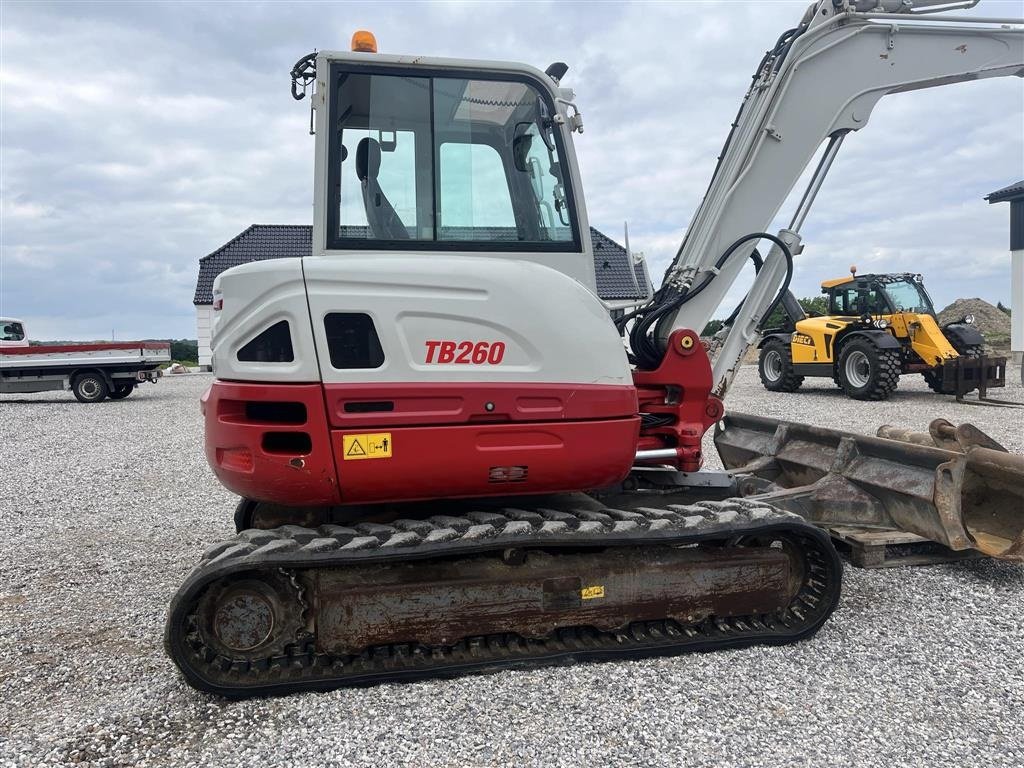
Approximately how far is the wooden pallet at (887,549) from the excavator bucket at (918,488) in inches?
2.3

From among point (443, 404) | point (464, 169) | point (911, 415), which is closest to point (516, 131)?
point (464, 169)

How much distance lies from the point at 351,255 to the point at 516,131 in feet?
3.67

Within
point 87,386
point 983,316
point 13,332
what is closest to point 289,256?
point 87,386

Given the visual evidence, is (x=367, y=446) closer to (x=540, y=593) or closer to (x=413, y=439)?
(x=413, y=439)

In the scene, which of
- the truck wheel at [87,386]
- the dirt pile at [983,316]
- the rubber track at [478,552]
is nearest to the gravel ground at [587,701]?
the rubber track at [478,552]

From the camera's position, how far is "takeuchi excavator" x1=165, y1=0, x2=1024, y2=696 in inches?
125

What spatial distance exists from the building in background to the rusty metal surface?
65.1ft

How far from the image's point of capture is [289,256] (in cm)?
475

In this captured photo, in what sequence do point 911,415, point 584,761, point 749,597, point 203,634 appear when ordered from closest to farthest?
point 584,761 → point 203,634 → point 749,597 → point 911,415

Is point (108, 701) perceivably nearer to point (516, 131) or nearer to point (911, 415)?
point (516, 131)

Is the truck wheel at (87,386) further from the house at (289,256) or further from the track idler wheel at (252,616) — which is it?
the track idler wheel at (252,616)

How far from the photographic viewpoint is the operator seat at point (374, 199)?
353 centimetres

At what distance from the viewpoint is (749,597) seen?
3.58 m

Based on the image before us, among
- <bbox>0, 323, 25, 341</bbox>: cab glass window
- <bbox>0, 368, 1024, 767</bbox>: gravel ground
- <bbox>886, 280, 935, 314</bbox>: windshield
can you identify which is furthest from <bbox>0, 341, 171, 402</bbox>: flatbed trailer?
<bbox>886, 280, 935, 314</bbox>: windshield
